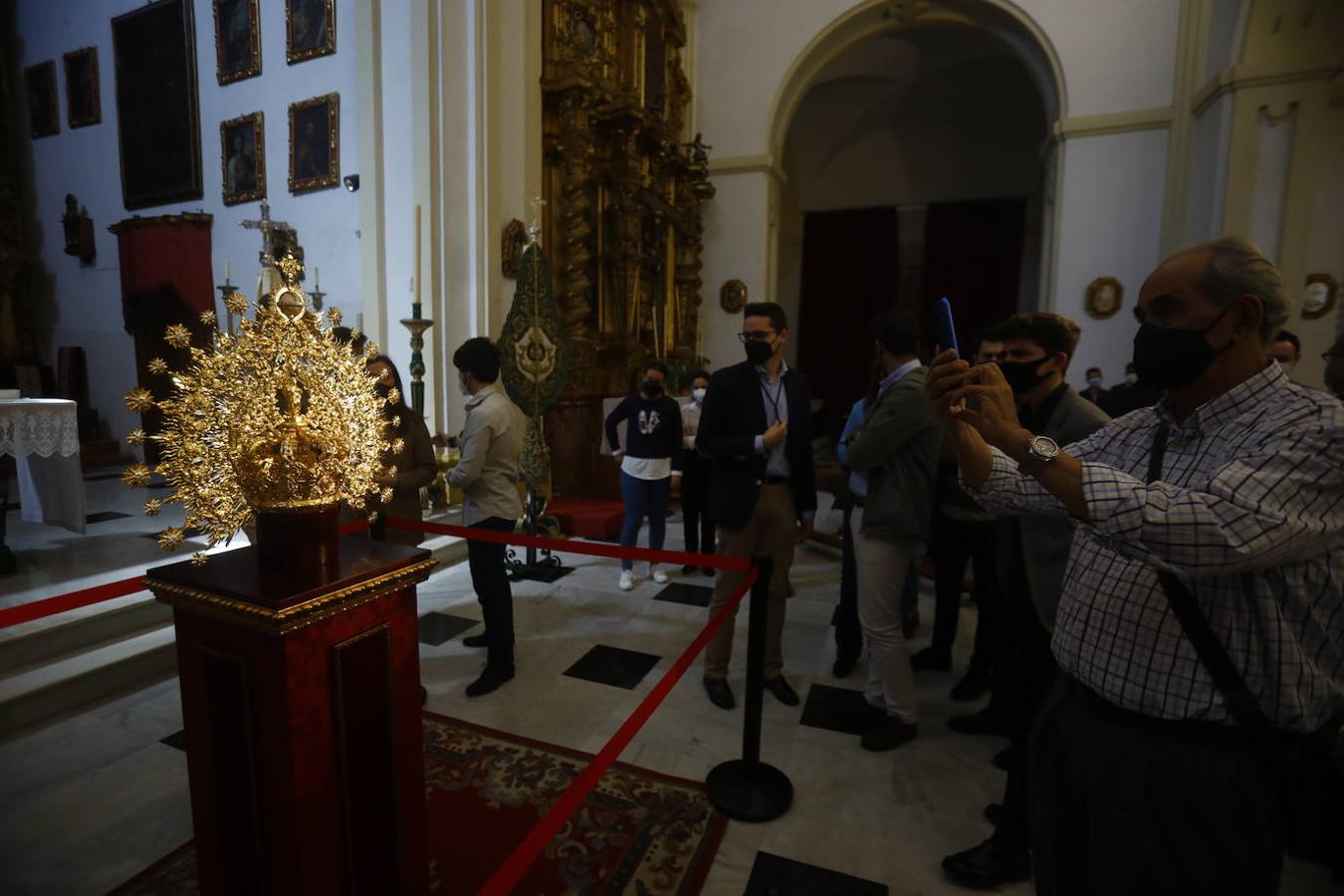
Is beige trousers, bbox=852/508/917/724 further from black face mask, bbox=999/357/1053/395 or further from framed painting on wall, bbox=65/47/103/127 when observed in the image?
framed painting on wall, bbox=65/47/103/127

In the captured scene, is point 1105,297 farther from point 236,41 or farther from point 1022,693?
point 236,41

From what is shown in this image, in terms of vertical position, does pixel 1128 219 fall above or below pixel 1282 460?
above

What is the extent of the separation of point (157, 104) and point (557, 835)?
9.43m

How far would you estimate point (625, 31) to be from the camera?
7.49 meters

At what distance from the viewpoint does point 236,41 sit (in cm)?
693

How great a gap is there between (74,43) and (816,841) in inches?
470

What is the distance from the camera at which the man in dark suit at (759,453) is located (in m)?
2.70

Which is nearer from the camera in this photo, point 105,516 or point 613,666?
point 613,666

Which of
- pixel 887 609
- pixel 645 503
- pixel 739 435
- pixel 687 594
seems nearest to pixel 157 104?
pixel 645 503

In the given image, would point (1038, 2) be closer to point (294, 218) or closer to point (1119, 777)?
point (294, 218)

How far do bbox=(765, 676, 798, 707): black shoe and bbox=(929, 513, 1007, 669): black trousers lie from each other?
0.86m

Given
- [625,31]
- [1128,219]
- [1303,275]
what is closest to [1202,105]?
[1128,219]

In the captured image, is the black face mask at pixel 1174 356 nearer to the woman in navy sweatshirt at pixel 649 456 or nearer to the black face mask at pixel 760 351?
the black face mask at pixel 760 351

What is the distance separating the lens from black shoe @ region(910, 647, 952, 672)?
3268 mm
